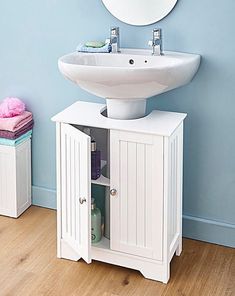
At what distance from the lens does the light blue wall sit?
2.48 meters

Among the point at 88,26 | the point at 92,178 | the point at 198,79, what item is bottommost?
the point at 92,178

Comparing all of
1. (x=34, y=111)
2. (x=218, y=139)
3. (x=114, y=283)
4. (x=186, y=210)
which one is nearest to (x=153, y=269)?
(x=114, y=283)

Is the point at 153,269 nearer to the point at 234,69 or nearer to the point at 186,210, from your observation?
the point at 186,210

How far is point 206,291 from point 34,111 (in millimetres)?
1238

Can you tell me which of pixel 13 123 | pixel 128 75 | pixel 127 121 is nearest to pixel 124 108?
pixel 127 121

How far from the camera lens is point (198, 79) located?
2.54 m

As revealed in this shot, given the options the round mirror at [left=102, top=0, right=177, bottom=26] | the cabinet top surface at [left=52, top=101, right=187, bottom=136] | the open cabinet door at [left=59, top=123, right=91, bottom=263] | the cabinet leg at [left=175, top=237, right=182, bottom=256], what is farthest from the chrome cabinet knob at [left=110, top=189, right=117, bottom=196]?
the round mirror at [left=102, top=0, right=177, bottom=26]

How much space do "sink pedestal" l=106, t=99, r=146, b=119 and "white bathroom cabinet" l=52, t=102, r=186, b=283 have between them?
42 millimetres

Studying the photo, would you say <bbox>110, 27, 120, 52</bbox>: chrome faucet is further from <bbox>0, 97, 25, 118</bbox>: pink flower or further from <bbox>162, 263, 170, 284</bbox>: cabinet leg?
<bbox>162, 263, 170, 284</bbox>: cabinet leg

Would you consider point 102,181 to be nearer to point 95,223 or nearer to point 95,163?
point 95,163

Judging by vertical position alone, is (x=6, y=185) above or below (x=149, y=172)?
below

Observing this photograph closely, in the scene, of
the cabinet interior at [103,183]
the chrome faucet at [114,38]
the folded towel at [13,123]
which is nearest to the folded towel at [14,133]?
the folded towel at [13,123]

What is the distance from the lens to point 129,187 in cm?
238

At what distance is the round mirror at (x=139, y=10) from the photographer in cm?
250
